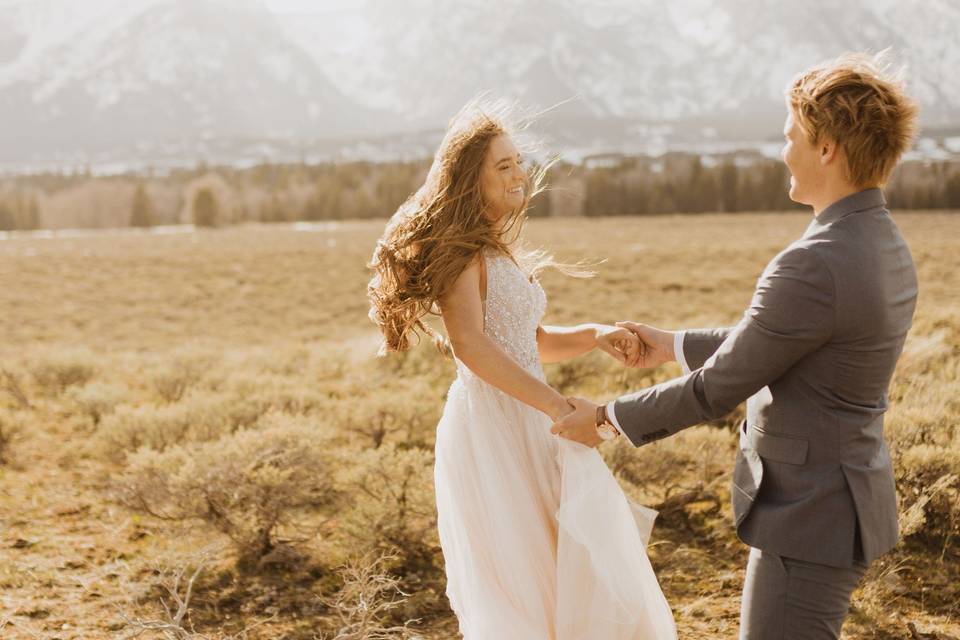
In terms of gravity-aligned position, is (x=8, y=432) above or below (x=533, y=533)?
below

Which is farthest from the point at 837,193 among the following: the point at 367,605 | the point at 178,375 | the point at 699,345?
the point at 178,375

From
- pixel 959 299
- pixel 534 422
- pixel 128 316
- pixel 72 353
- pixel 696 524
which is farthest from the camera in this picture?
pixel 128 316

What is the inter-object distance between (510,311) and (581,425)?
1.58 ft

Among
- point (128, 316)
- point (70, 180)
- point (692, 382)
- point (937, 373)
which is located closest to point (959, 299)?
point (937, 373)

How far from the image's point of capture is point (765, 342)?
205 centimetres

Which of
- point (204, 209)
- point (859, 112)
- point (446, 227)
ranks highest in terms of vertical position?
point (204, 209)

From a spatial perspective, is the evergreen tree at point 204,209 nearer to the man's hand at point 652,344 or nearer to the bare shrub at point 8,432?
the bare shrub at point 8,432

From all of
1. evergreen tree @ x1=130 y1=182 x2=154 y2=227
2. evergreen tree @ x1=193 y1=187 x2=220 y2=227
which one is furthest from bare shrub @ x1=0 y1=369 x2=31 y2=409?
evergreen tree @ x1=130 y1=182 x2=154 y2=227

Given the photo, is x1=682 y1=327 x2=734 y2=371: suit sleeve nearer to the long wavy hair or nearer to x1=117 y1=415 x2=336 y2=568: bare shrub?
the long wavy hair

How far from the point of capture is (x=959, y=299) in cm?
1423

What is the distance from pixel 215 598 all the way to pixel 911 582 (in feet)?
10.9

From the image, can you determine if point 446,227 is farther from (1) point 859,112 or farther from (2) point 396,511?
(2) point 396,511

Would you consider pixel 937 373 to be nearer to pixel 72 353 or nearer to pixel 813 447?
pixel 813 447

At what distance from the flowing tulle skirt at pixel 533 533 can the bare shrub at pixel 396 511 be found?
1746 millimetres
